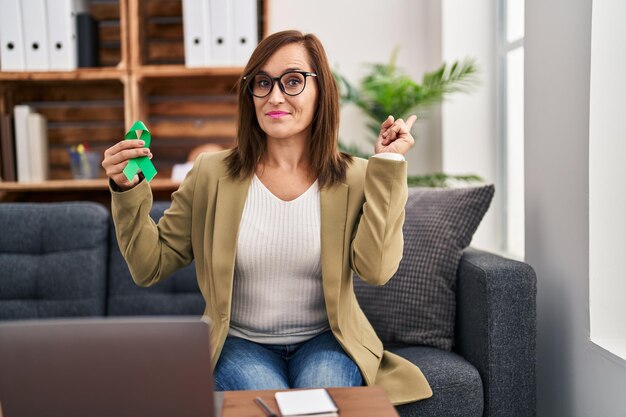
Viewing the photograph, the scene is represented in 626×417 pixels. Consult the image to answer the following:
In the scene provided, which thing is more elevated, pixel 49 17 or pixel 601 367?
pixel 49 17

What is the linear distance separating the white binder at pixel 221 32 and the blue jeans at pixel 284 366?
56.7 inches

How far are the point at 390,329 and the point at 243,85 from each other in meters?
0.79

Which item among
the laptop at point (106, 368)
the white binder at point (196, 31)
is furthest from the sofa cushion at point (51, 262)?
the laptop at point (106, 368)

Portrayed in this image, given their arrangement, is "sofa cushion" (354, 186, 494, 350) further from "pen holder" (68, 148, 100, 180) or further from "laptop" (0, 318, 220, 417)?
"pen holder" (68, 148, 100, 180)

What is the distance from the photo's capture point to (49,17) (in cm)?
259

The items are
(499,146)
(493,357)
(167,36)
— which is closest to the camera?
(493,357)

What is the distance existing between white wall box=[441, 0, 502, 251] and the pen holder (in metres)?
1.48

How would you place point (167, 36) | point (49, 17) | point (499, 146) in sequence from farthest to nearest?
point (167, 36)
point (499, 146)
point (49, 17)

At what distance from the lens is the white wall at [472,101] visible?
278 centimetres

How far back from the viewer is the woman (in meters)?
1.47

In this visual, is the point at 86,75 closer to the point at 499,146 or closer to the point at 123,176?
the point at 123,176

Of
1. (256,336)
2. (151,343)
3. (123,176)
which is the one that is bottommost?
(256,336)

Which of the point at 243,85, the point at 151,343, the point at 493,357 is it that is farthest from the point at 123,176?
the point at 493,357

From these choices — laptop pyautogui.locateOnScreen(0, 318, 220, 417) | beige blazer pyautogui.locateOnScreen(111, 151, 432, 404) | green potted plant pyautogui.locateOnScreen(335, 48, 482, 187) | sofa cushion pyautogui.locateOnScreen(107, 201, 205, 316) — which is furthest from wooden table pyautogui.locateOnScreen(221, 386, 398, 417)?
green potted plant pyautogui.locateOnScreen(335, 48, 482, 187)
